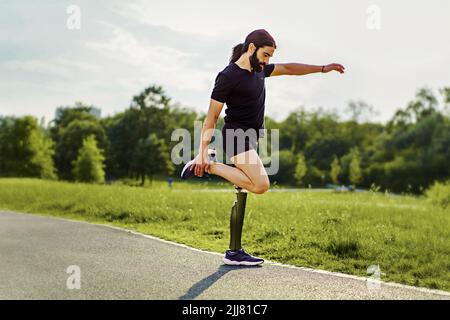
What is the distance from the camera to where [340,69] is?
6160mm

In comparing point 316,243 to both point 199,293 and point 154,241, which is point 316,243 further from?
point 199,293

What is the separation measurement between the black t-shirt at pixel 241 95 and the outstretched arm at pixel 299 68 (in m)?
0.64

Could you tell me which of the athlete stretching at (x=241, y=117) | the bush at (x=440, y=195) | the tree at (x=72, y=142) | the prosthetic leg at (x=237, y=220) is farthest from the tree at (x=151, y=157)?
the athlete stretching at (x=241, y=117)

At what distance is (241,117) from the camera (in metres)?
5.50

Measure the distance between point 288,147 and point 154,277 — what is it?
2676 inches

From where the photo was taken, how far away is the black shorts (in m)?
5.48

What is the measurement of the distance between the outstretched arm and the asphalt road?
252 centimetres

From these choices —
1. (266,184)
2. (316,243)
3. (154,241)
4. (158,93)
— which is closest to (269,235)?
(316,243)

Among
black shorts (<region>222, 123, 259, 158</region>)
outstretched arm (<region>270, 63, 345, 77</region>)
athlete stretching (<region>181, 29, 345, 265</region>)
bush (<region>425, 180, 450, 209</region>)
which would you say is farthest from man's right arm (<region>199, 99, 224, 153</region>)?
bush (<region>425, 180, 450, 209</region>)

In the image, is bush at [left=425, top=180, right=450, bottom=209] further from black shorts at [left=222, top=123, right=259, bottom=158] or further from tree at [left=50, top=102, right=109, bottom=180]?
tree at [left=50, top=102, right=109, bottom=180]

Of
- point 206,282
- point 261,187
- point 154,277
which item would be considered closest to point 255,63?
point 261,187

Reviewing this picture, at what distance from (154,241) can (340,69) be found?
382cm

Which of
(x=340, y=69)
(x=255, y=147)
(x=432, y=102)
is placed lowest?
(x=255, y=147)
